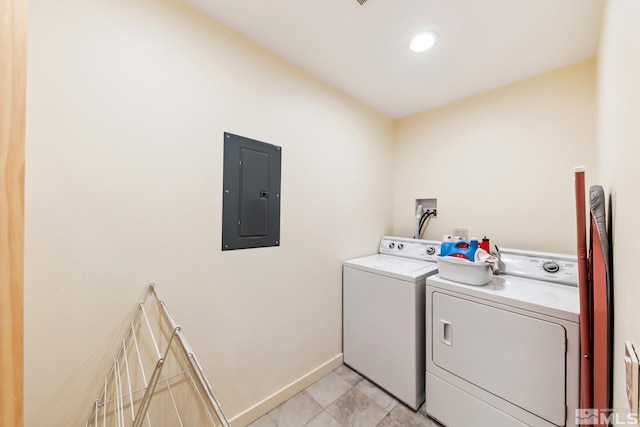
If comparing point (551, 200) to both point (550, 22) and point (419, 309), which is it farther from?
point (419, 309)

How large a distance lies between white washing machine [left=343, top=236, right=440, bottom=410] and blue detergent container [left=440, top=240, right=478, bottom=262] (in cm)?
22

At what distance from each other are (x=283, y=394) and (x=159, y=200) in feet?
5.01

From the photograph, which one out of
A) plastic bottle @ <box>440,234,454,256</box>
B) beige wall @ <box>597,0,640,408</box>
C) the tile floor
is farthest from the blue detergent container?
the tile floor

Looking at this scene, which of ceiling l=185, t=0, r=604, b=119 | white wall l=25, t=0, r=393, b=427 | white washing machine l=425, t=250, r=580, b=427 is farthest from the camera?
ceiling l=185, t=0, r=604, b=119

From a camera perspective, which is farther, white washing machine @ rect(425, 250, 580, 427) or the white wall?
white washing machine @ rect(425, 250, 580, 427)

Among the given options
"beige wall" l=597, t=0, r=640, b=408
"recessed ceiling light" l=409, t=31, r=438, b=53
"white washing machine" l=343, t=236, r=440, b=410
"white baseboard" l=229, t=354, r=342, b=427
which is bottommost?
"white baseboard" l=229, t=354, r=342, b=427

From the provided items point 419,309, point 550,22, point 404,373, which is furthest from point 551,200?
point 404,373

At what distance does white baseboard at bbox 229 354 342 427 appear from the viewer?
1449 mm

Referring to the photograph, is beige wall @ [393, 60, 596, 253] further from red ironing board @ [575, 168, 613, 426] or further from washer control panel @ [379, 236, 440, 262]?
red ironing board @ [575, 168, 613, 426]

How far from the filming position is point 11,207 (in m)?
0.50

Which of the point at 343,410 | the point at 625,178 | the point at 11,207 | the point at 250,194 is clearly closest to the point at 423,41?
the point at 625,178

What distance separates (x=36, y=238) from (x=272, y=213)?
3.39 feet

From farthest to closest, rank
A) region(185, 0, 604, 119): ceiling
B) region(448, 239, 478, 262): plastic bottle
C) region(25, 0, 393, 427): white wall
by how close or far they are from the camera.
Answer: region(448, 239, 478, 262): plastic bottle
region(185, 0, 604, 119): ceiling
region(25, 0, 393, 427): white wall

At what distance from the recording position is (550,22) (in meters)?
1.31
